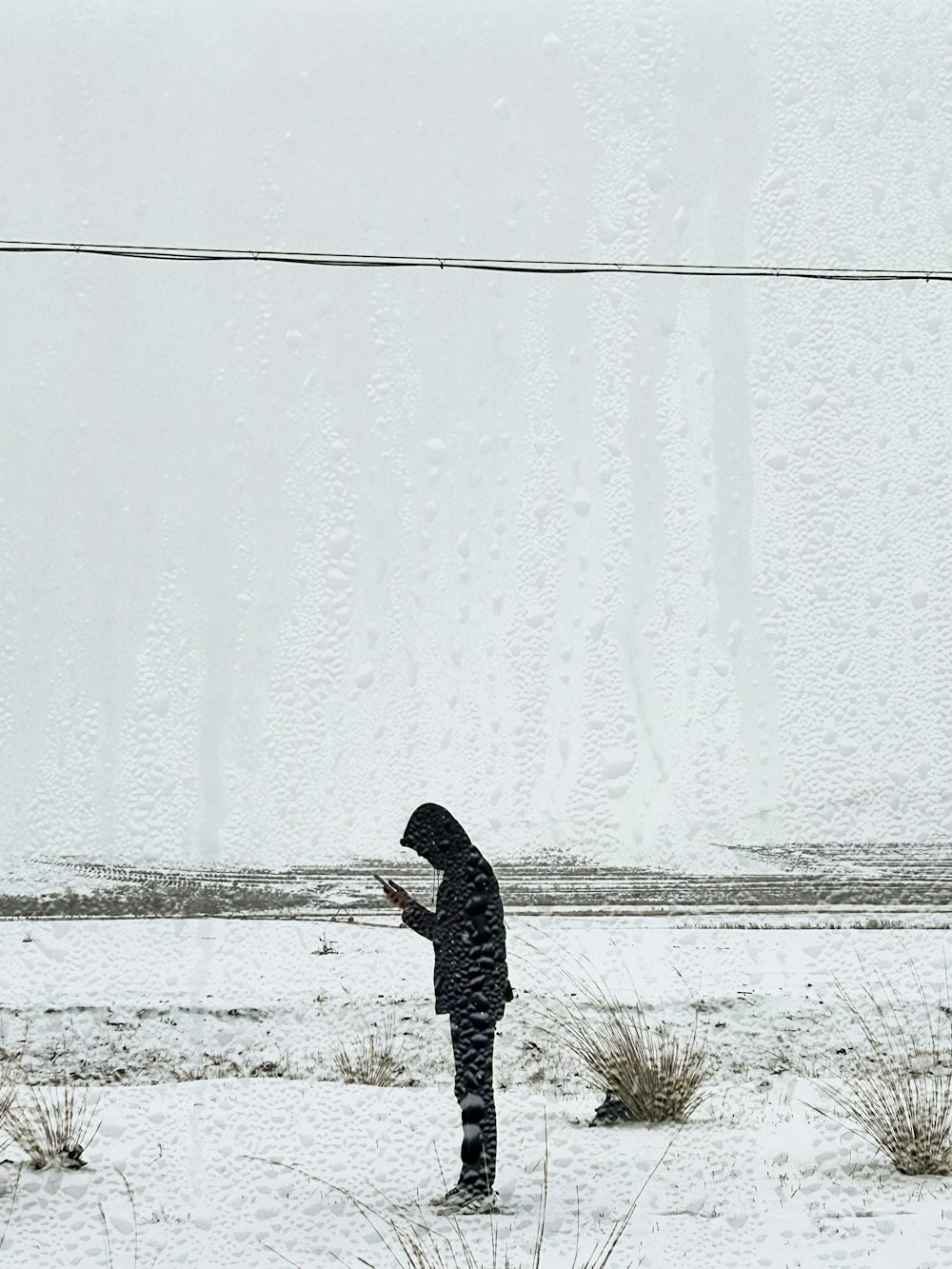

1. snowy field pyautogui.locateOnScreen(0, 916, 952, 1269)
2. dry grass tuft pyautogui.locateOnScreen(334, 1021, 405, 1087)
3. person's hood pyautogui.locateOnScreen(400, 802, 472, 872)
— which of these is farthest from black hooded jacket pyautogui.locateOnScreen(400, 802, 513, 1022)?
dry grass tuft pyautogui.locateOnScreen(334, 1021, 405, 1087)

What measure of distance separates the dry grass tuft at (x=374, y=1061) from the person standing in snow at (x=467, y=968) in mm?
2175

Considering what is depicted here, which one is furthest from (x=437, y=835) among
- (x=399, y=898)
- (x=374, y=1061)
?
(x=374, y=1061)

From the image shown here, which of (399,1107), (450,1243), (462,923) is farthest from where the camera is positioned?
(399,1107)

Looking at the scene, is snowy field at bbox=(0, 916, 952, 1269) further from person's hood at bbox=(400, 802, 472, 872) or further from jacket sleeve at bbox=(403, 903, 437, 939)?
person's hood at bbox=(400, 802, 472, 872)

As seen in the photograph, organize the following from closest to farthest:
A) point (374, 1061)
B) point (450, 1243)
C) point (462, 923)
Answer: point (450, 1243)
point (462, 923)
point (374, 1061)

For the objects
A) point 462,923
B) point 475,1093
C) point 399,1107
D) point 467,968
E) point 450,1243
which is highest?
point 462,923

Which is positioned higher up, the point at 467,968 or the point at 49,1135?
the point at 467,968

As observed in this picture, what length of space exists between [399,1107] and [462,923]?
5.34 feet

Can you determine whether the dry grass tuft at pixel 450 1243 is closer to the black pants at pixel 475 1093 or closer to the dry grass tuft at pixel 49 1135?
the black pants at pixel 475 1093

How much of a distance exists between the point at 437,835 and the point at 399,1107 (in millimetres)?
1763

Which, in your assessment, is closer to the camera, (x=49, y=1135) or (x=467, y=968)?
(x=467, y=968)

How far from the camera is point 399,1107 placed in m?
5.16

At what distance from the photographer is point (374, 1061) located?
21.9ft

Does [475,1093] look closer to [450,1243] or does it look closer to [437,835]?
[450,1243]
